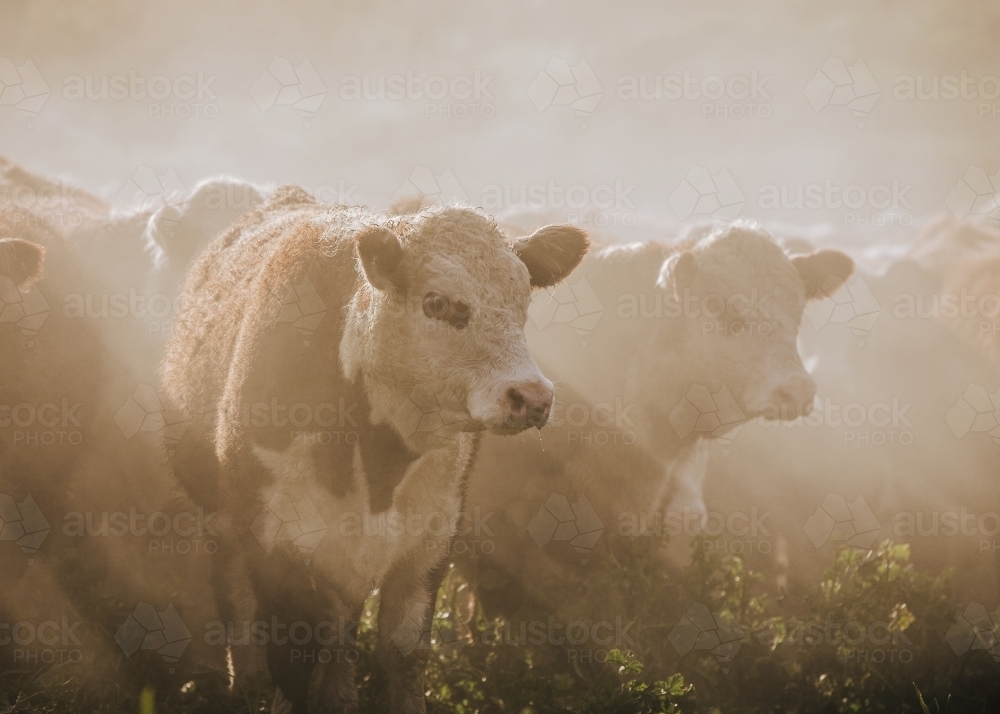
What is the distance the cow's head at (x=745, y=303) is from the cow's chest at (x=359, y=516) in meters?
2.28

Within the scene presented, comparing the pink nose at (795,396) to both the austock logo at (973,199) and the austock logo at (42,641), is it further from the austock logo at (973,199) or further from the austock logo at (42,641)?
the austock logo at (973,199)

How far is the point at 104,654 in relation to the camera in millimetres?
5242

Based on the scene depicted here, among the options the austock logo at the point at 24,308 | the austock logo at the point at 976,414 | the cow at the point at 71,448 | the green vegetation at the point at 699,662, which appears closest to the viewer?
the green vegetation at the point at 699,662

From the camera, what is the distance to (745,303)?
238 inches

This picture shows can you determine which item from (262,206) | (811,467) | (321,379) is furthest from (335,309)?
(811,467)

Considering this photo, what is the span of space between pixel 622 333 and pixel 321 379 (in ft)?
9.50

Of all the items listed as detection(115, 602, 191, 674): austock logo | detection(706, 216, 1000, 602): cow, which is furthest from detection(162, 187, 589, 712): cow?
detection(706, 216, 1000, 602): cow

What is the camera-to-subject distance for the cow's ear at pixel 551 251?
14.6ft

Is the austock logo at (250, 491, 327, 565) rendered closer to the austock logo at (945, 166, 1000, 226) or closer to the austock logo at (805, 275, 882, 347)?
the austock logo at (805, 275, 882, 347)

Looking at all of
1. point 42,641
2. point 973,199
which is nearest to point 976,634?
point 42,641

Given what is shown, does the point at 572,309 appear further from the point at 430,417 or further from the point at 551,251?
the point at 430,417

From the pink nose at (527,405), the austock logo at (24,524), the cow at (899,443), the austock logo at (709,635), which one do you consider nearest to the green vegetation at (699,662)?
the austock logo at (709,635)

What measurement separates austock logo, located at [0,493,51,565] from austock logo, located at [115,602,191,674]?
727mm

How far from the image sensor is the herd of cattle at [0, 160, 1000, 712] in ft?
13.5
